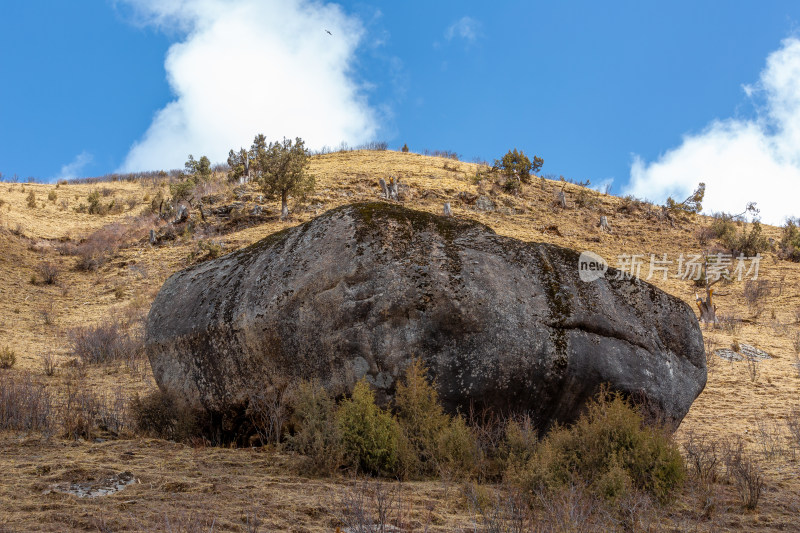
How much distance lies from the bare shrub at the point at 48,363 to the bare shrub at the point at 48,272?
7945 millimetres

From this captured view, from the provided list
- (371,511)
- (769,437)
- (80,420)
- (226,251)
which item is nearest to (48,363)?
(80,420)

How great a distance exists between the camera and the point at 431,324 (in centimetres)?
608

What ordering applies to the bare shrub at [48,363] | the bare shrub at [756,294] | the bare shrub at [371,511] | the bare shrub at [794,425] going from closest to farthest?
1. the bare shrub at [371,511]
2. the bare shrub at [794,425]
3. the bare shrub at [48,363]
4. the bare shrub at [756,294]

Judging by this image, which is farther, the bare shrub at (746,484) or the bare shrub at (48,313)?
the bare shrub at (48,313)

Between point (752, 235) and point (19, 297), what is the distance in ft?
89.4

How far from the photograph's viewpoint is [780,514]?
4789 millimetres

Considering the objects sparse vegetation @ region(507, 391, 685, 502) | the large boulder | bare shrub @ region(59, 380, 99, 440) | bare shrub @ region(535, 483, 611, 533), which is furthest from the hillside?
the large boulder

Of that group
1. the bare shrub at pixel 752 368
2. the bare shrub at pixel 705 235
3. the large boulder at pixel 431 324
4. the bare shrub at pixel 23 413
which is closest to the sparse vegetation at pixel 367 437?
the large boulder at pixel 431 324

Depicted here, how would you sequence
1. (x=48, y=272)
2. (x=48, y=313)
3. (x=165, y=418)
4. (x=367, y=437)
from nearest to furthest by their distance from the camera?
(x=367, y=437), (x=165, y=418), (x=48, y=313), (x=48, y=272)

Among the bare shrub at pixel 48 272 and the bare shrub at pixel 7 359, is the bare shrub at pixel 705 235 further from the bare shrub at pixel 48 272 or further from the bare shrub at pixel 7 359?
the bare shrub at pixel 48 272

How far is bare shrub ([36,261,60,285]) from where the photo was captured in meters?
19.5

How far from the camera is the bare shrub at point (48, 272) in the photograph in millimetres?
19500

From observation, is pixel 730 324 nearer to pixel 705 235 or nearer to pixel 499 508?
pixel 705 235

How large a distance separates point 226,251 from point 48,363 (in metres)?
9.07
